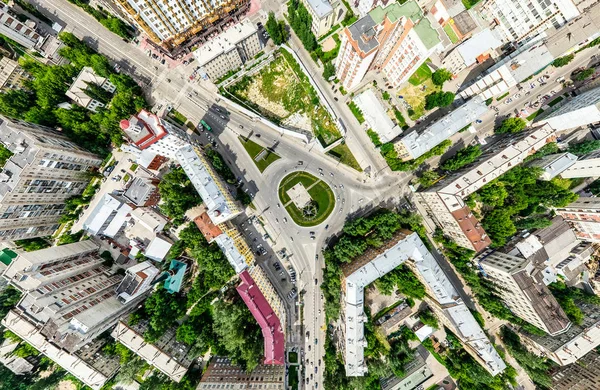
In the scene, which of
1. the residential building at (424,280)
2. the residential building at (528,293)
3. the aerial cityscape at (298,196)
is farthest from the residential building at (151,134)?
the residential building at (528,293)

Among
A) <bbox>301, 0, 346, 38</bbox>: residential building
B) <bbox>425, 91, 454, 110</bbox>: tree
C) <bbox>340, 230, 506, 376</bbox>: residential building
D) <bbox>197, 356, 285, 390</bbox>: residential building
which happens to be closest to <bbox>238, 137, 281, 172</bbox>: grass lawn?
<bbox>301, 0, 346, 38</bbox>: residential building

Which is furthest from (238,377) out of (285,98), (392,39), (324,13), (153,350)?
(324,13)

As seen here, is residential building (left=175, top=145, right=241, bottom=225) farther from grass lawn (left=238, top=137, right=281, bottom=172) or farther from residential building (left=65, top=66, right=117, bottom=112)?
residential building (left=65, top=66, right=117, bottom=112)

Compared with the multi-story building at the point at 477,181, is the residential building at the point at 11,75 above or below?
above

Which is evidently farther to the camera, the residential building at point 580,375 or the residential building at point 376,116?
the residential building at point 376,116

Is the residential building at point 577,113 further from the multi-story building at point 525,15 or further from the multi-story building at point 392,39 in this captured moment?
the multi-story building at point 392,39

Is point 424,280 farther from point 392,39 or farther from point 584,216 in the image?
point 392,39
